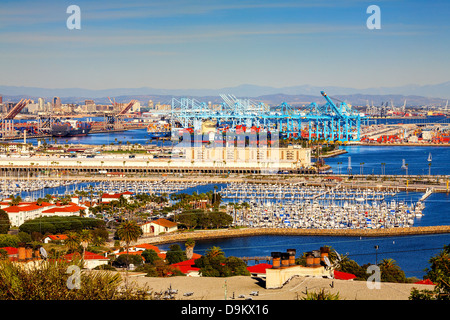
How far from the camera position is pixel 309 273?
5.82m

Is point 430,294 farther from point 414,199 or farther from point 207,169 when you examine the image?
point 207,169

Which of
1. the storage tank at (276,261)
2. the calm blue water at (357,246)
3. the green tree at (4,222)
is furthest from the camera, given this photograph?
the green tree at (4,222)

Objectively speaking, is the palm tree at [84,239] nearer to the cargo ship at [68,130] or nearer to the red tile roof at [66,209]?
the red tile roof at [66,209]

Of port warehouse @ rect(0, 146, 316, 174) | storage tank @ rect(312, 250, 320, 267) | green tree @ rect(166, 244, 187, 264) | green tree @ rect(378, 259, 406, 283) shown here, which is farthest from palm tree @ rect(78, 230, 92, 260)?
port warehouse @ rect(0, 146, 316, 174)

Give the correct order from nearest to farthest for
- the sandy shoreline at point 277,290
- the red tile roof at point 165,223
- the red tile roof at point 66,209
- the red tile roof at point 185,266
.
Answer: the sandy shoreline at point 277,290 → the red tile roof at point 185,266 → the red tile roof at point 165,223 → the red tile roof at point 66,209

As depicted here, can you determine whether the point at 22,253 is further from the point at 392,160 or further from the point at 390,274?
the point at 392,160

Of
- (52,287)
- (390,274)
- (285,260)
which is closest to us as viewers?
(52,287)

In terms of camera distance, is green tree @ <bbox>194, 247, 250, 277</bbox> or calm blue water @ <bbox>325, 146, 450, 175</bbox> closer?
green tree @ <bbox>194, 247, 250, 277</bbox>

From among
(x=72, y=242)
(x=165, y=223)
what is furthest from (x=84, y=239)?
(x=165, y=223)

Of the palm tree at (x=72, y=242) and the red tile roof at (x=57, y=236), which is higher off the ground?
the palm tree at (x=72, y=242)

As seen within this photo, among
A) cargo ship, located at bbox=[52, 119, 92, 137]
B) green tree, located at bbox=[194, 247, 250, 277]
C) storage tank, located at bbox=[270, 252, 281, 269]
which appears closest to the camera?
storage tank, located at bbox=[270, 252, 281, 269]

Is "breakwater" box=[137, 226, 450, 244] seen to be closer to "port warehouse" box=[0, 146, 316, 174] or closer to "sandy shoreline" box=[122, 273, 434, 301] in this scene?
"sandy shoreline" box=[122, 273, 434, 301]

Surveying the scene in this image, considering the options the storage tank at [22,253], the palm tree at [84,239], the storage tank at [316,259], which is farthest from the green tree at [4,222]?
the storage tank at [316,259]
